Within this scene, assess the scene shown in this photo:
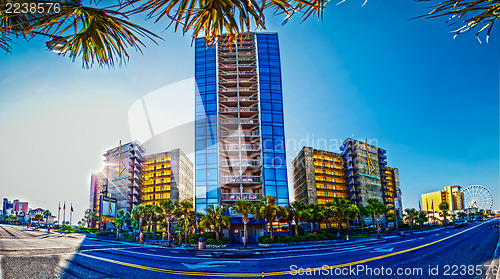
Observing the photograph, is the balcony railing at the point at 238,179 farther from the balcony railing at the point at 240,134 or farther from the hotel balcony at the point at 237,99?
the hotel balcony at the point at 237,99

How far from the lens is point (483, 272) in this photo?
43.0 feet

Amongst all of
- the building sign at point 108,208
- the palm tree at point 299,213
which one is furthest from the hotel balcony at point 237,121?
the building sign at point 108,208

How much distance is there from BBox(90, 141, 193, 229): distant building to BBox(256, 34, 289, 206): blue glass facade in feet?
164

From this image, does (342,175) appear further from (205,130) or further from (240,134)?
(205,130)

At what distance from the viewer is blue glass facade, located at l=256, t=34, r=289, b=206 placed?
53.0 metres

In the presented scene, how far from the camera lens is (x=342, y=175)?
97.6 m

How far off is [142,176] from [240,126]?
59.2 meters

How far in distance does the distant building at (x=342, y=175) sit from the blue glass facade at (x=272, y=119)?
36.8 metres

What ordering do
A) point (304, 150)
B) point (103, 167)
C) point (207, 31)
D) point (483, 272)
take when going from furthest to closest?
point (103, 167) < point (304, 150) < point (483, 272) < point (207, 31)

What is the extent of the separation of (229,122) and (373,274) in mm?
45155

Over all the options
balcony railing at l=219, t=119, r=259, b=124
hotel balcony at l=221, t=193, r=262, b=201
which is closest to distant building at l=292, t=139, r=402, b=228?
hotel balcony at l=221, t=193, r=262, b=201

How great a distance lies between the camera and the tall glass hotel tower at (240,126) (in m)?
52.0

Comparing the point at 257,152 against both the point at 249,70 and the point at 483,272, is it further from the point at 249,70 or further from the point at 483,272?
the point at 483,272

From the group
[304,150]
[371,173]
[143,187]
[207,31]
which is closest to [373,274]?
[207,31]
